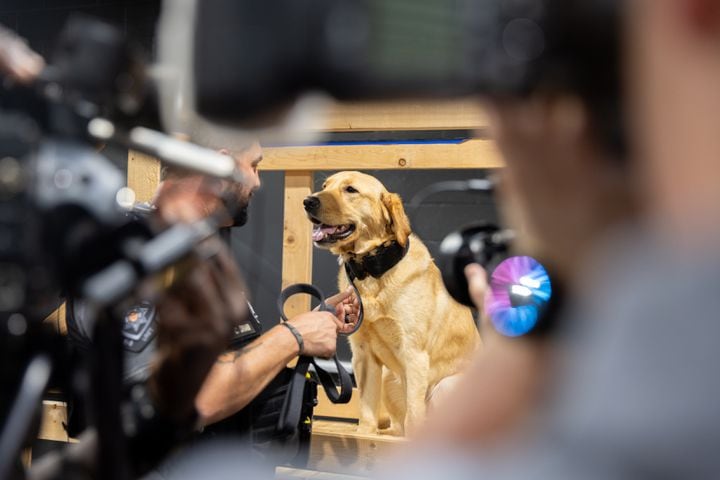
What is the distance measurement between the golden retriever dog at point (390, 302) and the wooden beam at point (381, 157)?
0.52 feet

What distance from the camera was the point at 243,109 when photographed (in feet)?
0.91

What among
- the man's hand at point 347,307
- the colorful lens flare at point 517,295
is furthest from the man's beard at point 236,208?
the man's hand at point 347,307

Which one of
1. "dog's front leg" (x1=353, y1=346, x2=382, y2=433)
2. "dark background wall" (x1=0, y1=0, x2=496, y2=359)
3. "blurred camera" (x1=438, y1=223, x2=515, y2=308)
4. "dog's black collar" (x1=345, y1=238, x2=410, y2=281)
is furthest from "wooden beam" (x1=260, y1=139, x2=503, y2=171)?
"blurred camera" (x1=438, y1=223, x2=515, y2=308)

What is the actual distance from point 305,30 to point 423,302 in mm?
3049

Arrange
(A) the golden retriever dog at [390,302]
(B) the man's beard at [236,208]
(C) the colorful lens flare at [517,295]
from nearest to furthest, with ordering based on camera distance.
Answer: (C) the colorful lens flare at [517,295] < (B) the man's beard at [236,208] < (A) the golden retriever dog at [390,302]

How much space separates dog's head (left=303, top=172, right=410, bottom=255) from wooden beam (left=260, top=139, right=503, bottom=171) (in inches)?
6.3

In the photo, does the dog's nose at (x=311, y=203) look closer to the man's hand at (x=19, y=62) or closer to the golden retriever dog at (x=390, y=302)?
the golden retriever dog at (x=390, y=302)

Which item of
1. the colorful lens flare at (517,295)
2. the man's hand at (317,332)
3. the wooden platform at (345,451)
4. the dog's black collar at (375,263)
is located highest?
the dog's black collar at (375,263)

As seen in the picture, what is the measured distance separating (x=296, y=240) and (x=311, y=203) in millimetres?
159

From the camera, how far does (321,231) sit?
306 centimetres

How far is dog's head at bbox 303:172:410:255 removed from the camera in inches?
120

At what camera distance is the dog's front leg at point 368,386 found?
2953 millimetres

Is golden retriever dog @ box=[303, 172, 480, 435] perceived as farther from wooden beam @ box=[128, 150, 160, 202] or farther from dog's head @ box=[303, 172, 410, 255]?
wooden beam @ box=[128, 150, 160, 202]

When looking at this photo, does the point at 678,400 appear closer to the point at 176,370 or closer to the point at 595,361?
the point at 595,361
